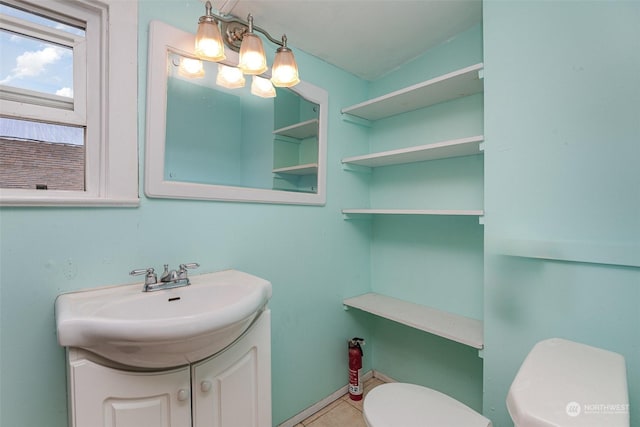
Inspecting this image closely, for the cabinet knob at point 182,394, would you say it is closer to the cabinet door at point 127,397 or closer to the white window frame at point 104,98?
the cabinet door at point 127,397

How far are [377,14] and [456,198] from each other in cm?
106

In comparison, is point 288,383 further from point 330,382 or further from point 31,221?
point 31,221

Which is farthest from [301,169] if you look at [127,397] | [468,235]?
[127,397]

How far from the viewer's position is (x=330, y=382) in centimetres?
174

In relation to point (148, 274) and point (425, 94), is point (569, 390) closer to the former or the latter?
point (148, 274)

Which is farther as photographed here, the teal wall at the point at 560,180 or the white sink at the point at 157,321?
the teal wall at the point at 560,180

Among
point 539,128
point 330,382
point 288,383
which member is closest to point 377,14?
point 539,128

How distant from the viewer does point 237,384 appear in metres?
0.99

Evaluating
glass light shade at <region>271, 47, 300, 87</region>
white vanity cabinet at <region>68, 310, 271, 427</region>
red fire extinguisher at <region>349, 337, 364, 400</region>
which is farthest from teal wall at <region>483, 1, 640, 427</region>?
white vanity cabinet at <region>68, 310, 271, 427</region>

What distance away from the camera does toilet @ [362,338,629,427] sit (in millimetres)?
520

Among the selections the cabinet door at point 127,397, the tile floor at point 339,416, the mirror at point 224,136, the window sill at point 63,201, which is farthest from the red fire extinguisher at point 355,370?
the window sill at point 63,201

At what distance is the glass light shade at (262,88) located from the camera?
1447 millimetres

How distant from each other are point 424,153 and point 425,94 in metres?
0.33

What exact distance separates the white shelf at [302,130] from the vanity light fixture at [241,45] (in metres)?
0.32
